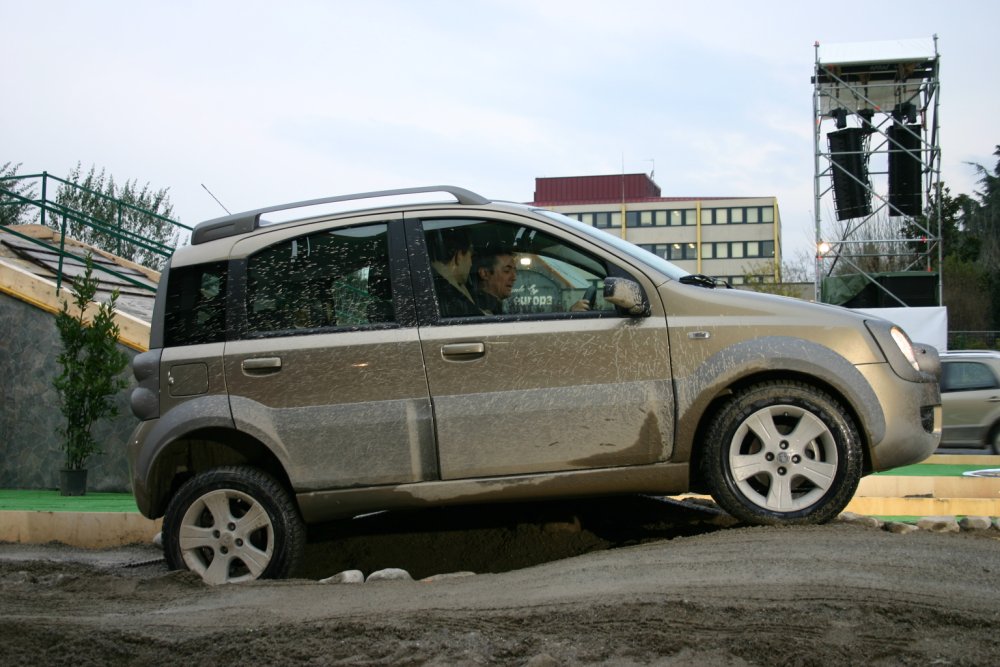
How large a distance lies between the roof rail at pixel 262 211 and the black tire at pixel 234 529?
1.33 metres

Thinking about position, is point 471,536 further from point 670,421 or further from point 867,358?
point 867,358

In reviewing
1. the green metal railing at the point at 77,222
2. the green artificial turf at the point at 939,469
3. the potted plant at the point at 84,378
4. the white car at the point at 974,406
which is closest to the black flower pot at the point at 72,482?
the potted plant at the point at 84,378

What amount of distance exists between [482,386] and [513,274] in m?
0.62

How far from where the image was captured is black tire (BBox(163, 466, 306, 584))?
5320mm

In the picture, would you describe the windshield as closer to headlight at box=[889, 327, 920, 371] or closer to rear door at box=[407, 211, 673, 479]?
rear door at box=[407, 211, 673, 479]

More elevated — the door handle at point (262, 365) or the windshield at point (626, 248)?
the windshield at point (626, 248)

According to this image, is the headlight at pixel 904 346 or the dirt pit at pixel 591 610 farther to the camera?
the headlight at pixel 904 346

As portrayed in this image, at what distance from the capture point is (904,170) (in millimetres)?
27797

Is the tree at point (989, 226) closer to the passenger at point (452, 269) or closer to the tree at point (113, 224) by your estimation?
the tree at point (113, 224)

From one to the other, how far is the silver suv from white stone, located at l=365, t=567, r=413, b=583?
1.33ft

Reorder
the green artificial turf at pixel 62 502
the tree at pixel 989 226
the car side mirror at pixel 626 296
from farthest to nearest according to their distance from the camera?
the tree at pixel 989 226
the green artificial turf at pixel 62 502
the car side mirror at pixel 626 296

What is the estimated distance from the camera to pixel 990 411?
49.6ft

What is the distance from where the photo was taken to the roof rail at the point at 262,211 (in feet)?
18.4

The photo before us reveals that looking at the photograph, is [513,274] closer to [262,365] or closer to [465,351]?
[465,351]
